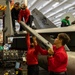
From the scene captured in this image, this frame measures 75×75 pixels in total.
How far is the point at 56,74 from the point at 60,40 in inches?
24.3

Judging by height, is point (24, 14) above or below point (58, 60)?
above

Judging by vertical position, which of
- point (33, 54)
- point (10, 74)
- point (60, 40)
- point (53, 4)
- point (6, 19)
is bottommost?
point (10, 74)

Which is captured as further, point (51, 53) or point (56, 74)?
point (56, 74)

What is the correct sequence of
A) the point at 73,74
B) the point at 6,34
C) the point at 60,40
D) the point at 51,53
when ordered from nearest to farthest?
the point at 51,53 < the point at 60,40 < the point at 73,74 < the point at 6,34

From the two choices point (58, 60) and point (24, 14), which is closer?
point (58, 60)

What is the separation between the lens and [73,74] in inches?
177

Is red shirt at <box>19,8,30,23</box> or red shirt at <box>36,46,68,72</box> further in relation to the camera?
red shirt at <box>19,8,30,23</box>

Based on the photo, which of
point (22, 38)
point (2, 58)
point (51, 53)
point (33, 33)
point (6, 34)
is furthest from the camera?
point (2, 58)

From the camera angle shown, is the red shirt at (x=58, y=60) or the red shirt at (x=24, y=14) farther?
the red shirt at (x=24, y=14)

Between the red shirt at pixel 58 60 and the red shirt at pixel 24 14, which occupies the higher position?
the red shirt at pixel 24 14

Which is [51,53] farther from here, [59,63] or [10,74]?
[10,74]

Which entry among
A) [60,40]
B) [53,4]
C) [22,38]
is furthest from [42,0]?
[60,40]

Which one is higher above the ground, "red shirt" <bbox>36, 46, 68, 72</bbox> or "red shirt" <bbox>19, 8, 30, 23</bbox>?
"red shirt" <bbox>19, 8, 30, 23</bbox>

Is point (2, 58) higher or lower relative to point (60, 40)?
lower
